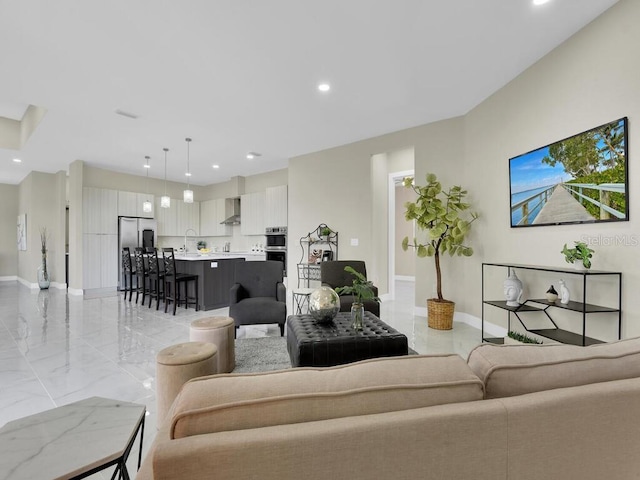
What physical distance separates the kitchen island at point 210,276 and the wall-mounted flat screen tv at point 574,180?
409 centimetres

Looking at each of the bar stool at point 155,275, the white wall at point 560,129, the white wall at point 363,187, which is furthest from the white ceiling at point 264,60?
the bar stool at point 155,275

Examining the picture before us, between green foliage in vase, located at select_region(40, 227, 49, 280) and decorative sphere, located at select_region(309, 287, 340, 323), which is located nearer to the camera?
decorative sphere, located at select_region(309, 287, 340, 323)

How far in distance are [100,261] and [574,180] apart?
28.6 feet

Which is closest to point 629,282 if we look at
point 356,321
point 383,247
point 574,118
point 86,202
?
point 574,118

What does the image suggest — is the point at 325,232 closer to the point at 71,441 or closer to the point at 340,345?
the point at 340,345

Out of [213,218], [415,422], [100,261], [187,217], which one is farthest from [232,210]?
[415,422]

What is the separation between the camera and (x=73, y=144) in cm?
579

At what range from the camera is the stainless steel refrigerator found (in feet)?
24.7

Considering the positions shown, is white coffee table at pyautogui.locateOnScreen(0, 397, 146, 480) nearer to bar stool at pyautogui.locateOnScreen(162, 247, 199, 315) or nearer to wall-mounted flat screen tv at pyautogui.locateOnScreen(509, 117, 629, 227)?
wall-mounted flat screen tv at pyautogui.locateOnScreen(509, 117, 629, 227)

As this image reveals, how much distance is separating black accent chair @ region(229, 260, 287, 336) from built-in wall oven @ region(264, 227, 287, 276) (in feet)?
10.7

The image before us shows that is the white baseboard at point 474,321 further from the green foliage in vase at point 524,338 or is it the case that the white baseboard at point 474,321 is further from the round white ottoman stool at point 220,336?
the round white ottoman stool at point 220,336

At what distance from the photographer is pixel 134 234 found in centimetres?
771

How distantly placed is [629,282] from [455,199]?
2.18m

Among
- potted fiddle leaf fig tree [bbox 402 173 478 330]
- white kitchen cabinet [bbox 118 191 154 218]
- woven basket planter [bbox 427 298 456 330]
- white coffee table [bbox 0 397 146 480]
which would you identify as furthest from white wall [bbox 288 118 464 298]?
white coffee table [bbox 0 397 146 480]
